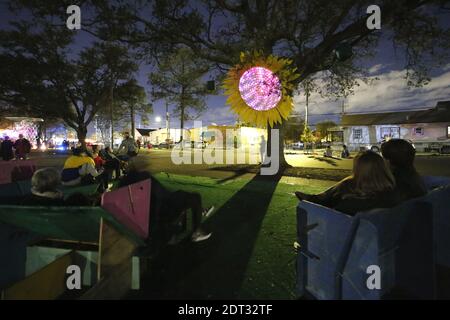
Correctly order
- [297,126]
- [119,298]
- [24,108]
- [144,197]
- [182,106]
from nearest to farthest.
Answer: [119,298] → [144,197] → [24,108] → [182,106] → [297,126]

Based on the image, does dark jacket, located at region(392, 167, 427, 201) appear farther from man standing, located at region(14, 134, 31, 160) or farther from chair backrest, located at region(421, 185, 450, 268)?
man standing, located at region(14, 134, 31, 160)

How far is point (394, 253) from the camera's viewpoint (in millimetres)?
2707

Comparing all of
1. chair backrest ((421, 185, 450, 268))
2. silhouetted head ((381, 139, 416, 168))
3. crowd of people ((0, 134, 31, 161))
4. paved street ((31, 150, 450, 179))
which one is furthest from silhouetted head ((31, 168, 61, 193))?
crowd of people ((0, 134, 31, 161))

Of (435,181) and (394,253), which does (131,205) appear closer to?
(394,253)

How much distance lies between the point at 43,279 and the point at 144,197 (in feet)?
4.35

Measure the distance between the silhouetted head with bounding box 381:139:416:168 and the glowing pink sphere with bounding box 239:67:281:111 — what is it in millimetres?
2156

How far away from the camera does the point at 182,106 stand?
3938 cm

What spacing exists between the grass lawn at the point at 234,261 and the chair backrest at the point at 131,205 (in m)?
0.59

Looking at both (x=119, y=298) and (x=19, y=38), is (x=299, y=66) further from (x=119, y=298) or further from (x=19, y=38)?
(x=19, y=38)

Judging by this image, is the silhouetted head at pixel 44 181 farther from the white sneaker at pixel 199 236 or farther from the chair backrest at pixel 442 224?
the chair backrest at pixel 442 224

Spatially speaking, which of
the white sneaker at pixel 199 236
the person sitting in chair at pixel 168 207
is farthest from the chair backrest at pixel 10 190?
the white sneaker at pixel 199 236

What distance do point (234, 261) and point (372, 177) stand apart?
2.03 meters
